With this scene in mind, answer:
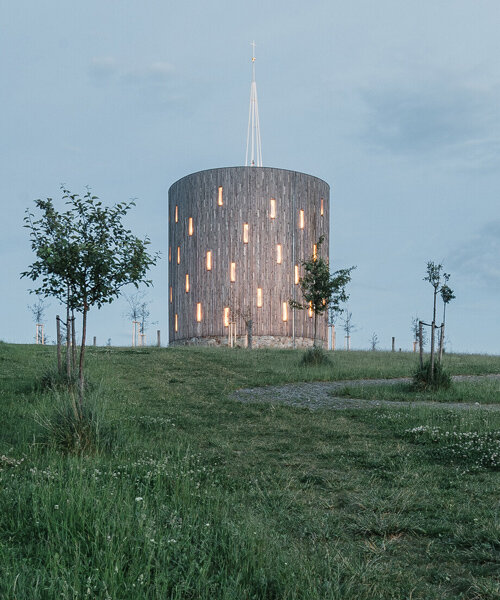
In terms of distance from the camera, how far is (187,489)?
22.6 ft

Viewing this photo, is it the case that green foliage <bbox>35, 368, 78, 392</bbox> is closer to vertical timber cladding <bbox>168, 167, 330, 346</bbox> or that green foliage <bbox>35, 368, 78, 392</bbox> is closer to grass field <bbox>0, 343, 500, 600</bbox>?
grass field <bbox>0, 343, 500, 600</bbox>

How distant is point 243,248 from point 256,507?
37958mm

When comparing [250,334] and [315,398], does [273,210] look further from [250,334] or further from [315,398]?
[315,398]

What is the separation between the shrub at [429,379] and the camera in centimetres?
1758

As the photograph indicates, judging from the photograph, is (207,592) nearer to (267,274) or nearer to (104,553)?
(104,553)

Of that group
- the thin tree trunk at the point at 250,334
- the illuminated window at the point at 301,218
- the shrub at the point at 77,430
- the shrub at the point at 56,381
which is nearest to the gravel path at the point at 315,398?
the shrub at the point at 56,381

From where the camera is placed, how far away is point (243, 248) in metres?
44.3

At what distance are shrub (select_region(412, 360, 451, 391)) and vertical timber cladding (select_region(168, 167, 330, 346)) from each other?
26271 mm

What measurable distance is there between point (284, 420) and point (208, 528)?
24.5ft

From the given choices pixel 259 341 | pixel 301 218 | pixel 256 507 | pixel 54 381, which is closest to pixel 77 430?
pixel 256 507

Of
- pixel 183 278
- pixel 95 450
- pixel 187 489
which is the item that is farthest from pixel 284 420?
pixel 183 278

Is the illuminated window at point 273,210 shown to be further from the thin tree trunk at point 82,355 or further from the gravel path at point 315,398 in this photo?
the thin tree trunk at point 82,355

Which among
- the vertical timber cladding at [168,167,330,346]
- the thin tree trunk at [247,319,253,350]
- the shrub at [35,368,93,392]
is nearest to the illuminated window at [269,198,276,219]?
the vertical timber cladding at [168,167,330,346]

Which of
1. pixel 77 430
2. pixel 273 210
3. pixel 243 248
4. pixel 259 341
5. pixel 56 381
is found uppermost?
pixel 273 210
